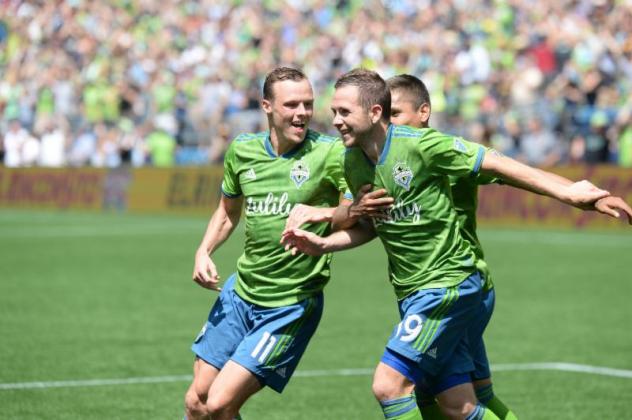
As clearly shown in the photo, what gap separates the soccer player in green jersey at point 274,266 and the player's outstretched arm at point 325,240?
0.83ft

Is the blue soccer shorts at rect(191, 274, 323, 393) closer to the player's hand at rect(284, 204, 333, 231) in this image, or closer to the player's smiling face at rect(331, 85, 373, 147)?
the player's hand at rect(284, 204, 333, 231)

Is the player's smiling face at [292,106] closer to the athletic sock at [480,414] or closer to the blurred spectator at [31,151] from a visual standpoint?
the athletic sock at [480,414]

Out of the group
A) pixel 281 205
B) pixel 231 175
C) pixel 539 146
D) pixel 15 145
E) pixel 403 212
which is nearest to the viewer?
pixel 403 212

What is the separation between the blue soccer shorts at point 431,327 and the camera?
6066mm

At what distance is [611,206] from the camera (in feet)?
18.1

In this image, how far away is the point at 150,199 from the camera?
28.3 m

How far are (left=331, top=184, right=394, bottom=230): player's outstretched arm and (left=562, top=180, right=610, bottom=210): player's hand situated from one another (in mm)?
945

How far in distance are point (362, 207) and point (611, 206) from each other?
130 centimetres

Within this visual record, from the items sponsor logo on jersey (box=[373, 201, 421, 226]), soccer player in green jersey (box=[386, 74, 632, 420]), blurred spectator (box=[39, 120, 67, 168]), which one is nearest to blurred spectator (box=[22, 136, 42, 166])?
blurred spectator (box=[39, 120, 67, 168])

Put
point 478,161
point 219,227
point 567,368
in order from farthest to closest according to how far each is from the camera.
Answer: point 567,368 < point 219,227 < point 478,161

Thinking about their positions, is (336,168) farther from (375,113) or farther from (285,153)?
(375,113)

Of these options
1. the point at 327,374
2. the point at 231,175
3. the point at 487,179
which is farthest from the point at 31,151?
the point at 487,179

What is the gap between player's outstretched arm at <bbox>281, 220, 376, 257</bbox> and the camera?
6.20 meters

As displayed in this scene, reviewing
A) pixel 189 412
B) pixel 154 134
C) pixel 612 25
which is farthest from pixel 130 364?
pixel 154 134
